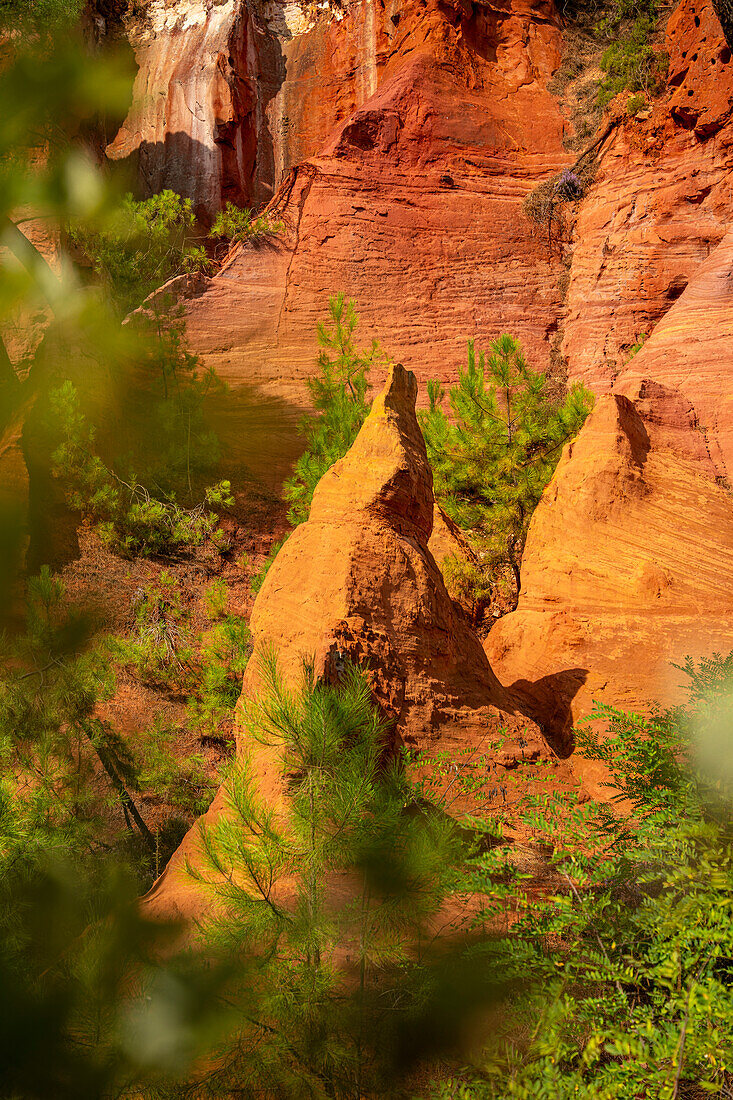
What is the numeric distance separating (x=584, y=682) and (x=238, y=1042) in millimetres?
4978

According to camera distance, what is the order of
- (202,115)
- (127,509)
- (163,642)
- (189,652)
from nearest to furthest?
1. (189,652)
2. (163,642)
3. (127,509)
4. (202,115)

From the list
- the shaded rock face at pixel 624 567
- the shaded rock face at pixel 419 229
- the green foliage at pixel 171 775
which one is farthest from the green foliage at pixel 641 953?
the shaded rock face at pixel 419 229

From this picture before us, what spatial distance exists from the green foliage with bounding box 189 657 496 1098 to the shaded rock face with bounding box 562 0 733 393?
1472cm

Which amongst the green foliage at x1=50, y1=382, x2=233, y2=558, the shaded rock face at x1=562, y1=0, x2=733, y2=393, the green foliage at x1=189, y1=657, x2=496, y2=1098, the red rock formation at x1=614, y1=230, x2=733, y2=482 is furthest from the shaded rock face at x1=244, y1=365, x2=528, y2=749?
the shaded rock face at x1=562, y1=0, x2=733, y2=393

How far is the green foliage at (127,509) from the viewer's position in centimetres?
1304

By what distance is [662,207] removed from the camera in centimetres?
1716

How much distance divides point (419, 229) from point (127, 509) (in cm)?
1056

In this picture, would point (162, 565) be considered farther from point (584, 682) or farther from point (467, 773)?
point (467, 773)

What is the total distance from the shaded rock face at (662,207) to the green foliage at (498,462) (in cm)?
612

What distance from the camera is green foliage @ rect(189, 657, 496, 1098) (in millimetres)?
3021

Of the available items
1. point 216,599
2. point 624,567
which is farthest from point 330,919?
point 216,599

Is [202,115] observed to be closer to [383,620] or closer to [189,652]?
[189,652]

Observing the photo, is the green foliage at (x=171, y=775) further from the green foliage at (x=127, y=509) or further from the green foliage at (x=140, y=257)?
the green foliage at (x=140, y=257)

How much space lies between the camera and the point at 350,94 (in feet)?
81.5
